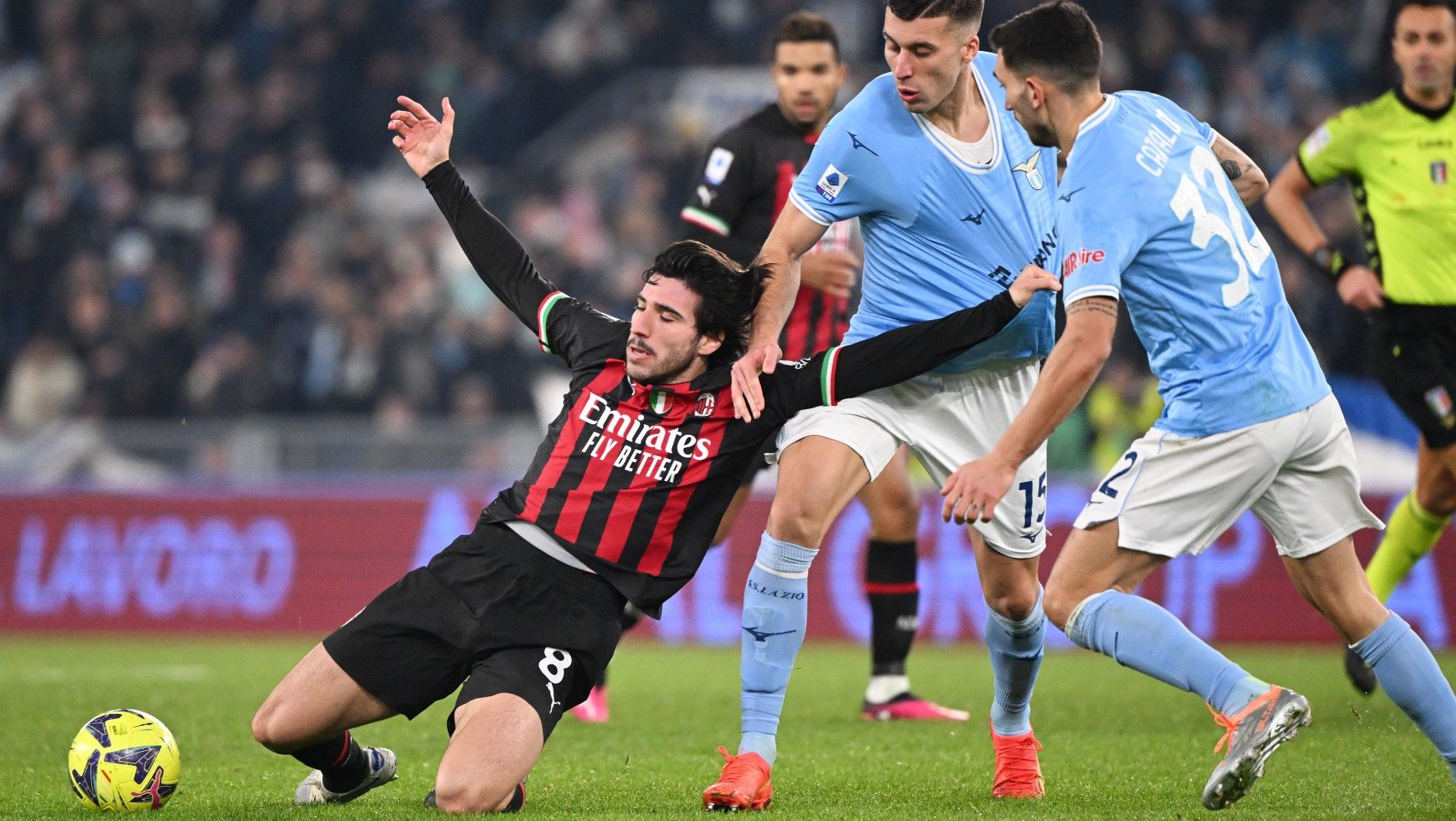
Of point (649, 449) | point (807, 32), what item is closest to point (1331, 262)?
point (807, 32)

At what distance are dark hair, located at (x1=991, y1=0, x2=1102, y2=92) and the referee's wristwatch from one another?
10.2 feet

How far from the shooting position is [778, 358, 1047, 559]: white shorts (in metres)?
4.84

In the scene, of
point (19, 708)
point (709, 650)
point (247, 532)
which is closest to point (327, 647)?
point (19, 708)

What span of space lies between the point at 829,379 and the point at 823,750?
1.88 m

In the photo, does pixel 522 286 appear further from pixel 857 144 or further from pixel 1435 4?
pixel 1435 4

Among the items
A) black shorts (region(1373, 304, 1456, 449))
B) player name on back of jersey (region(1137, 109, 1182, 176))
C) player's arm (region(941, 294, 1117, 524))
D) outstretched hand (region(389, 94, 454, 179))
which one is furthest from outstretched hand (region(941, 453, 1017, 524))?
black shorts (region(1373, 304, 1456, 449))

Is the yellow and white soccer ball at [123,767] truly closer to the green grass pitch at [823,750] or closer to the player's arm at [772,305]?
the green grass pitch at [823,750]

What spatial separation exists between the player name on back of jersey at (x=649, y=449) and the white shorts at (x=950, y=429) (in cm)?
38

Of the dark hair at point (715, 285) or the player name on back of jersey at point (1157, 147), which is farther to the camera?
the dark hair at point (715, 285)

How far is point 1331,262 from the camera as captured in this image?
22.8 feet

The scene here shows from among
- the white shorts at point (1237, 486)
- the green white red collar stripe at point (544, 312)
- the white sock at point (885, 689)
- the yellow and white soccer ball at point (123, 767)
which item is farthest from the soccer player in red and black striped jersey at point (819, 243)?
the yellow and white soccer ball at point (123, 767)

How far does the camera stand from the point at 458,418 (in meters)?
13.9

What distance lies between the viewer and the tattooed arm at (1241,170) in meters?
4.88

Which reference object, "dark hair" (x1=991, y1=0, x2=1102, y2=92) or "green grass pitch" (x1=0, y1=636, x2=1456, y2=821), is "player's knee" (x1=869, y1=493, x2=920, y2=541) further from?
"dark hair" (x1=991, y1=0, x2=1102, y2=92)
